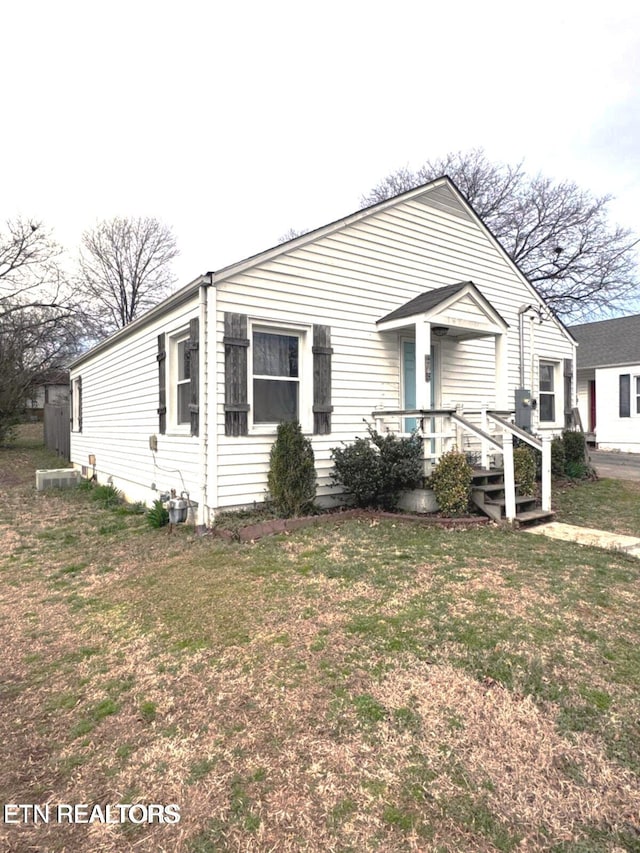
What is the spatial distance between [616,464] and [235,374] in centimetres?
1130

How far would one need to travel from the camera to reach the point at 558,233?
21.1 metres

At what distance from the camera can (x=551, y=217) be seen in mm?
21109

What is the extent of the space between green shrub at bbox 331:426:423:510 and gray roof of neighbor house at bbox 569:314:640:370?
42.2 ft

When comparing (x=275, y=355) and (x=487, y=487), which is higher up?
(x=275, y=355)

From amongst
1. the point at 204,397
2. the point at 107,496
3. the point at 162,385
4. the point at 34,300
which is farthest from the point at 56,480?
the point at 34,300

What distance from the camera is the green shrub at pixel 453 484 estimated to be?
6348mm

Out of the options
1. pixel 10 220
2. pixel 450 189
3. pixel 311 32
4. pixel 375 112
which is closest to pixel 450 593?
pixel 450 189

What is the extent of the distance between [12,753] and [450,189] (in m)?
9.31

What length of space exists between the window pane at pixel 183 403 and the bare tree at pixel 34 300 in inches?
684

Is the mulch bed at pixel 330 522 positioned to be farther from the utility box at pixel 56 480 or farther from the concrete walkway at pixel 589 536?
the utility box at pixel 56 480

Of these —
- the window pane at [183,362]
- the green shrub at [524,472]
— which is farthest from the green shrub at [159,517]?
the green shrub at [524,472]

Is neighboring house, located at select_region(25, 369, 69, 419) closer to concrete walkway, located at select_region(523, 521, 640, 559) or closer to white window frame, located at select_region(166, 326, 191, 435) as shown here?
white window frame, located at select_region(166, 326, 191, 435)

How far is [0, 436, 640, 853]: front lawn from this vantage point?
1833mm

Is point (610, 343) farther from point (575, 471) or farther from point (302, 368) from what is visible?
point (302, 368)
